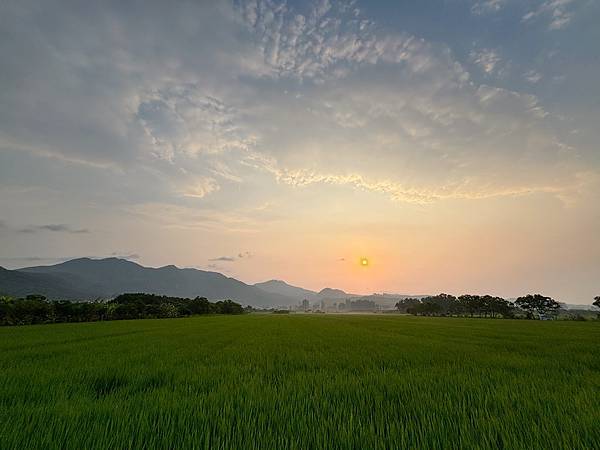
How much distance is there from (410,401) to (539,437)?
162 centimetres

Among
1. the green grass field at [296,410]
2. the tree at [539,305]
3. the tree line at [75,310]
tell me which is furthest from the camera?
the tree at [539,305]

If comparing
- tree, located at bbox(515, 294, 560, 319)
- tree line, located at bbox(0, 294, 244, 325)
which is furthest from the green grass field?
tree, located at bbox(515, 294, 560, 319)

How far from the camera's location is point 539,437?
2.77 metres

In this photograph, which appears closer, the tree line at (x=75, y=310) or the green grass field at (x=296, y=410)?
the green grass field at (x=296, y=410)

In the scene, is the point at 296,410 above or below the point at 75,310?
above

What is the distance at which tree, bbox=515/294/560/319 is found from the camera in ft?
289

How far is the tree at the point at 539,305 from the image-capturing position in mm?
88125

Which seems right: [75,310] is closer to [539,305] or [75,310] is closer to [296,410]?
[296,410]

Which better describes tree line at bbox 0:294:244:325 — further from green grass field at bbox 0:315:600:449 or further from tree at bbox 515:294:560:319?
tree at bbox 515:294:560:319

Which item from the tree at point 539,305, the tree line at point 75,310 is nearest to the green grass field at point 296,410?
the tree line at point 75,310

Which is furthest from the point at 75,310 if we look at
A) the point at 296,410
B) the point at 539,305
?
the point at 539,305

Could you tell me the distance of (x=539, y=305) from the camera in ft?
293

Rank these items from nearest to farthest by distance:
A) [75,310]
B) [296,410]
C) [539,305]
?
[296,410] < [75,310] < [539,305]

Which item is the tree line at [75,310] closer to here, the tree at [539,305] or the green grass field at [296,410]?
the green grass field at [296,410]
